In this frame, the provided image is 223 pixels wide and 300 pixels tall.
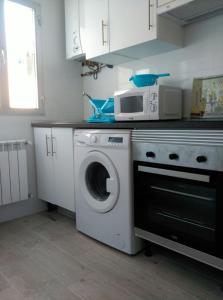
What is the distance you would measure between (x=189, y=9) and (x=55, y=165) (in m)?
1.62

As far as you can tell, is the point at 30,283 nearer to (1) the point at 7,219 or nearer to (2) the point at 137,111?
(1) the point at 7,219

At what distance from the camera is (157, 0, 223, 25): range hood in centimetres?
155

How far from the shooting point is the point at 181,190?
4.62ft

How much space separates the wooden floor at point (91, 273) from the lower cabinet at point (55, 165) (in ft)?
1.27

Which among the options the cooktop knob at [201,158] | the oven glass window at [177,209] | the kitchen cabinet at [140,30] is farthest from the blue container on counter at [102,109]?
the cooktop knob at [201,158]

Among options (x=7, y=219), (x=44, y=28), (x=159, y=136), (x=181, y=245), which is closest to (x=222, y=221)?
(x=181, y=245)

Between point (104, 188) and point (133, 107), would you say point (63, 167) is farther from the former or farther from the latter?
point (133, 107)

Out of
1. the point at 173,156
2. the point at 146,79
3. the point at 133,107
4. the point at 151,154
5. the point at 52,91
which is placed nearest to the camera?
the point at 173,156

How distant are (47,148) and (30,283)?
120 centimetres

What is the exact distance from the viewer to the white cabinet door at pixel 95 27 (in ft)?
6.76

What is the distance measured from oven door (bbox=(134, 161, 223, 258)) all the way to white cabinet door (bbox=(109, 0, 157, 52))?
0.94m

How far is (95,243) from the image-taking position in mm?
1896

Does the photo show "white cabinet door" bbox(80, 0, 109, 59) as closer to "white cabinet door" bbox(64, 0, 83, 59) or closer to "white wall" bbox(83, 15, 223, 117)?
"white cabinet door" bbox(64, 0, 83, 59)

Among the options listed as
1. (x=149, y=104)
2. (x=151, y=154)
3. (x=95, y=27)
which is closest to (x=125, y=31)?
(x=95, y=27)
